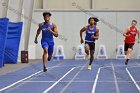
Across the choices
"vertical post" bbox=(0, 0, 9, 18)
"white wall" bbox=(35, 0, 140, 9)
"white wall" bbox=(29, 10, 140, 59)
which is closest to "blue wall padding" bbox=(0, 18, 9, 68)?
"vertical post" bbox=(0, 0, 9, 18)

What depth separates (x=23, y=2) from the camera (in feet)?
68.6

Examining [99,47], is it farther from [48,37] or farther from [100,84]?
[100,84]

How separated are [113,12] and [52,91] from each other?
15.1m

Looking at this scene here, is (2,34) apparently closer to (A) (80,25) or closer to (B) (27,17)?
(B) (27,17)

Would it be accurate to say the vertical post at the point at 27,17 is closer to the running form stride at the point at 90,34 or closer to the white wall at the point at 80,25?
the white wall at the point at 80,25

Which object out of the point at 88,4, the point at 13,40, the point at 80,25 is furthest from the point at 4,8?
the point at 88,4

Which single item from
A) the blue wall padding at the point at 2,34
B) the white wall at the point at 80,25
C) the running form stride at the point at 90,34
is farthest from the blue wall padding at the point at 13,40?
the white wall at the point at 80,25

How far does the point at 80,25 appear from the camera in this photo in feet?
76.9

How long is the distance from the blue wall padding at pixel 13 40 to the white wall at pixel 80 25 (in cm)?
487

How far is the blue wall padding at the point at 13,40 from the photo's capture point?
1811 cm

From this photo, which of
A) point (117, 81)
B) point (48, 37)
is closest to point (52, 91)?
point (117, 81)

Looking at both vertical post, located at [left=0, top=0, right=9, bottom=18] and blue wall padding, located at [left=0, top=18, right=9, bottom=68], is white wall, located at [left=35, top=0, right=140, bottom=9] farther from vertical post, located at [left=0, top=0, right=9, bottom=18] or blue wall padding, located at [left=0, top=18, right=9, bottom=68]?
blue wall padding, located at [left=0, top=18, right=9, bottom=68]

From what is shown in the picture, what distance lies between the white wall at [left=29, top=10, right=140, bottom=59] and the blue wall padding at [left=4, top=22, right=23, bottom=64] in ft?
16.0

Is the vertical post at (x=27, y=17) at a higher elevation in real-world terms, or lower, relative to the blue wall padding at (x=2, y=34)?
higher
